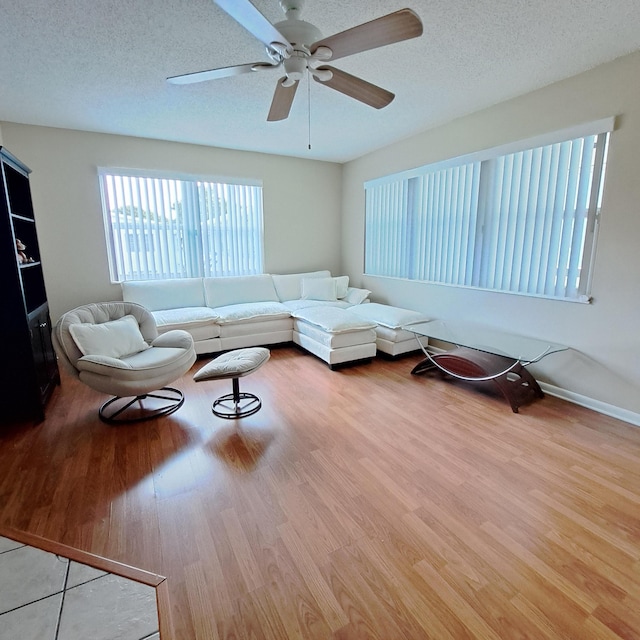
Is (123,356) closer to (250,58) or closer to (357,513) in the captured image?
(357,513)

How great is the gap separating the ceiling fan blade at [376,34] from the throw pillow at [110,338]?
94.0 inches

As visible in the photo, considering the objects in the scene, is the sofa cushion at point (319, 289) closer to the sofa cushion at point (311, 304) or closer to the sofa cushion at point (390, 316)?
the sofa cushion at point (311, 304)

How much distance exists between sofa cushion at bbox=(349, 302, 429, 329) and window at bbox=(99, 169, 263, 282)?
1.86 m

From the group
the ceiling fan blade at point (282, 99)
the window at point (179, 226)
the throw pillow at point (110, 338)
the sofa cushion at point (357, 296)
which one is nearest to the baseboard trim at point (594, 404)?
the sofa cushion at point (357, 296)

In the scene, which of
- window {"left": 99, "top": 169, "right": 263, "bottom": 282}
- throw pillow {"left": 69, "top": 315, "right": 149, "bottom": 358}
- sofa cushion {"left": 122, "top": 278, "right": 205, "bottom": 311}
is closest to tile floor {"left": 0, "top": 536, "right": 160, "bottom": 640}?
throw pillow {"left": 69, "top": 315, "right": 149, "bottom": 358}

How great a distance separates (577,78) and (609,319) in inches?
73.3

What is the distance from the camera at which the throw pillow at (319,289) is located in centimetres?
503

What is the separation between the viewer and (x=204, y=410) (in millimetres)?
2867

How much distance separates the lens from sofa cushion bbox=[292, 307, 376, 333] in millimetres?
3732

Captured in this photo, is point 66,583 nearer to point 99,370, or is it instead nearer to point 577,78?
point 99,370

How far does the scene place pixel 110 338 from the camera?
2.73 meters

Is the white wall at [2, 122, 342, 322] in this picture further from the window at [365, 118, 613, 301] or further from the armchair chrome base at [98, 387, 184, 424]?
the armchair chrome base at [98, 387, 184, 424]

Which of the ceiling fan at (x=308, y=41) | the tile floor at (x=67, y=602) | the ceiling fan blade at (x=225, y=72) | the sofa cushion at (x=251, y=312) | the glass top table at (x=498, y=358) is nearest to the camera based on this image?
the tile floor at (x=67, y=602)

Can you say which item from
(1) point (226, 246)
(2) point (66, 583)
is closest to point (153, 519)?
(2) point (66, 583)
